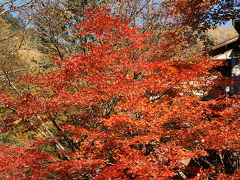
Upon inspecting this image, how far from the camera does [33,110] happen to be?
6.93m

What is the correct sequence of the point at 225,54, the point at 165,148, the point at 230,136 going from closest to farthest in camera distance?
the point at 230,136, the point at 165,148, the point at 225,54

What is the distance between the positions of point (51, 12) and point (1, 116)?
11.3 metres

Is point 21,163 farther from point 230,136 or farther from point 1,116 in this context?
point 1,116

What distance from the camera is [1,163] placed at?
21.8ft

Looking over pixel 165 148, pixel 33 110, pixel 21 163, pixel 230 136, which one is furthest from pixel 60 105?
pixel 230 136

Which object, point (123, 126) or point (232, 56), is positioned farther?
point (232, 56)

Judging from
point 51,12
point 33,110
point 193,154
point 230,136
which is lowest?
point 193,154

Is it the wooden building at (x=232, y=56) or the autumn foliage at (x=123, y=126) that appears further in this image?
the wooden building at (x=232, y=56)

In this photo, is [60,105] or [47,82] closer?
[60,105]

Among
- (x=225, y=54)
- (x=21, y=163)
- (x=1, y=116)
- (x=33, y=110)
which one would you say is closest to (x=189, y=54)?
(x=225, y=54)

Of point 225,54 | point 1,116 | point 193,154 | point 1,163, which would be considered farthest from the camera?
point 1,116

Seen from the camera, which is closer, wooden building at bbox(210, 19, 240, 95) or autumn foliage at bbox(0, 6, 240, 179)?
autumn foliage at bbox(0, 6, 240, 179)

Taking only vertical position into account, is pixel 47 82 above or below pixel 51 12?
below

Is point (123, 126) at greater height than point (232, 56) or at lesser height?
lesser
